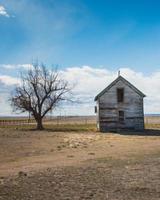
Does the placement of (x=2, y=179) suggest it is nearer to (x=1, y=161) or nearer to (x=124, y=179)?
(x=124, y=179)

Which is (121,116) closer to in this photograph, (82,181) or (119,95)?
(119,95)

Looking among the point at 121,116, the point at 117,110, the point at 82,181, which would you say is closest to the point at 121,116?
the point at 121,116

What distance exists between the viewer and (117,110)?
51.2 metres

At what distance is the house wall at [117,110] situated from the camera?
50.8m

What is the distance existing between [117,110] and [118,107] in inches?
16.6

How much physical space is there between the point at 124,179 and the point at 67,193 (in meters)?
2.78

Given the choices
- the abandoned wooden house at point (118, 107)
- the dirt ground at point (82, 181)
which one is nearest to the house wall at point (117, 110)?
the abandoned wooden house at point (118, 107)

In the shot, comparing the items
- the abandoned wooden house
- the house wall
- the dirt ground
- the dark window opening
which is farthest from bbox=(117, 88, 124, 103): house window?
the dirt ground

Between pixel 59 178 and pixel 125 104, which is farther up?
pixel 125 104

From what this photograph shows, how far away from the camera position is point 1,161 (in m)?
18.6

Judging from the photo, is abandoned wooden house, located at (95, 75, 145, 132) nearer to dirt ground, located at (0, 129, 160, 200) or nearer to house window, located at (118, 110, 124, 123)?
house window, located at (118, 110, 124, 123)

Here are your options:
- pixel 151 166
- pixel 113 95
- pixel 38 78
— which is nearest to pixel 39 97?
pixel 38 78

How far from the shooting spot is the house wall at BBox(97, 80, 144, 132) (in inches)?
2002

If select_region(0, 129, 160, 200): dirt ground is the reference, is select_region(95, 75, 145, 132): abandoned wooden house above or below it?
above
